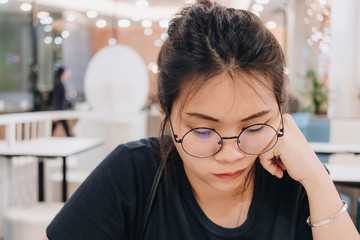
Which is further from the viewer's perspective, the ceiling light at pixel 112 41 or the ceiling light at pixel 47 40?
the ceiling light at pixel 112 41

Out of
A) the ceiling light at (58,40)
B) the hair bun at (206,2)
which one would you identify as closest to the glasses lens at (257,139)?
the hair bun at (206,2)

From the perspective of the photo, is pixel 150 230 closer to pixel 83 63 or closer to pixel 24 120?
pixel 24 120

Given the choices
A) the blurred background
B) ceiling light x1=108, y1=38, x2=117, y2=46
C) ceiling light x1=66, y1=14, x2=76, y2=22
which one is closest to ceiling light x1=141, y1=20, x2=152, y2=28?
the blurred background

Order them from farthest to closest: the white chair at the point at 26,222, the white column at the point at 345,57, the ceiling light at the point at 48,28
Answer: the ceiling light at the point at 48,28 → the white column at the point at 345,57 → the white chair at the point at 26,222

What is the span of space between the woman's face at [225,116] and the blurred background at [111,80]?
→ 0.60 feet

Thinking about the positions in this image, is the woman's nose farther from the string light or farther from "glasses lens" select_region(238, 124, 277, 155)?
the string light

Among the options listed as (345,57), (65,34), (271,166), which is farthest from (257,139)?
(65,34)

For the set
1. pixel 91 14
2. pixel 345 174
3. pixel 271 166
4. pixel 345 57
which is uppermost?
pixel 91 14

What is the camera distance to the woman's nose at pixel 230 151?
0.81 metres

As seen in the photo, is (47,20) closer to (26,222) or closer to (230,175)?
(26,222)

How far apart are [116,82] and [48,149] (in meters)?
1.14

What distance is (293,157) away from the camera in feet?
2.97

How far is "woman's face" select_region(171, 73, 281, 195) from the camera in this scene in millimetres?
783

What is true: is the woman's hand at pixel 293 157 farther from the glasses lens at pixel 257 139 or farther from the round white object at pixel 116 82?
the round white object at pixel 116 82
